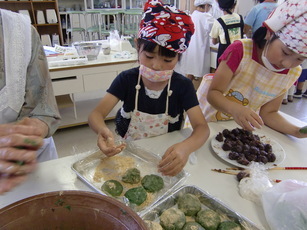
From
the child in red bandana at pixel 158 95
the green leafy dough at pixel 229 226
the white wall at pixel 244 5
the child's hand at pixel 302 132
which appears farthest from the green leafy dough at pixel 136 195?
the white wall at pixel 244 5

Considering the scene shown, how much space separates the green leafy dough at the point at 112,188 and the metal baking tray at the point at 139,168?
0.05 feet

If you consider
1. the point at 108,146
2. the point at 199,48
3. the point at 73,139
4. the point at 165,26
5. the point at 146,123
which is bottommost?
the point at 73,139

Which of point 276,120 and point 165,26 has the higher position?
point 165,26

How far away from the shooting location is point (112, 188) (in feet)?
2.46

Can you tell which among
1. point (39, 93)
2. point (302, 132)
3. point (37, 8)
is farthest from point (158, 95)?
point (37, 8)

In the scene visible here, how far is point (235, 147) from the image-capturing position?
956 mm

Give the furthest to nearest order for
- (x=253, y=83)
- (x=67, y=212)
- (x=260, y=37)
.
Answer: (x=253, y=83), (x=260, y=37), (x=67, y=212)

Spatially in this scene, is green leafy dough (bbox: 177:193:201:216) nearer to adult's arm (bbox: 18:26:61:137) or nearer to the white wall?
adult's arm (bbox: 18:26:61:137)

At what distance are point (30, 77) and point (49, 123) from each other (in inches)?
7.8

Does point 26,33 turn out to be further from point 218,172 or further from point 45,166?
point 218,172

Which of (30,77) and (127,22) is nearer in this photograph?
(30,77)

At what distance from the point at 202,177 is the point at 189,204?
17 cm

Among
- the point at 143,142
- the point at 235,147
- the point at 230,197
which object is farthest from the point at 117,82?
the point at 230,197

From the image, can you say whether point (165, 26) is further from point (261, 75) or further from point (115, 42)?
point (115, 42)
